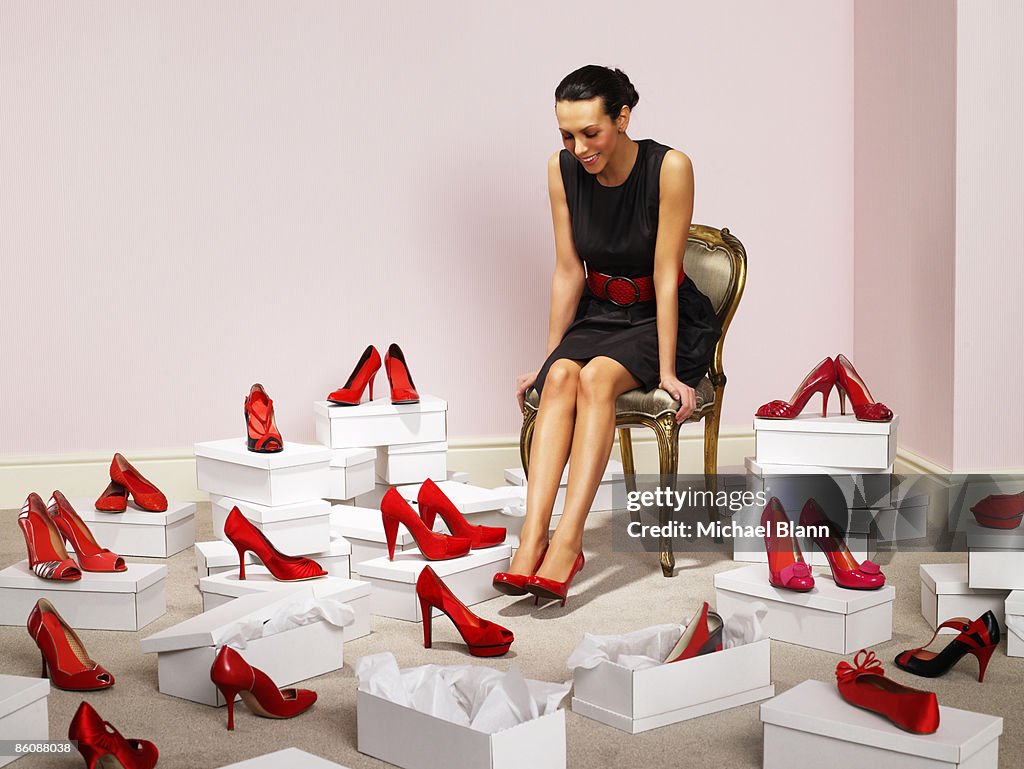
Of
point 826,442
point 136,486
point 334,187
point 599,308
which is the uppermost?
point 334,187

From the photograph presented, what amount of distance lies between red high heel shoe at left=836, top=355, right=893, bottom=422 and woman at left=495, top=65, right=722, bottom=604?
46 cm

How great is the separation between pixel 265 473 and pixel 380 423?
0.60m

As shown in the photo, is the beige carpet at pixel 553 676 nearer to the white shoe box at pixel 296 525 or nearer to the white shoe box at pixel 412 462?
the white shoe box at pixel 296 525

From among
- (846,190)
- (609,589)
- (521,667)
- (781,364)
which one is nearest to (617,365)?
(609,589)

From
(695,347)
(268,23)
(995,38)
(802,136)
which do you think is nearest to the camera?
(695,347)

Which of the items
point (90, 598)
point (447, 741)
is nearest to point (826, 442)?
point (447, 741)

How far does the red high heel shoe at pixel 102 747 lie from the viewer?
1728 millimetres

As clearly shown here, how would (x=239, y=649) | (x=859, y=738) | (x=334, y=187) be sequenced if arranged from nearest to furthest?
(x=859, y=738) < (x=239, y=649) < (x=334, y=187)

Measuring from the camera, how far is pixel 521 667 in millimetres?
2285

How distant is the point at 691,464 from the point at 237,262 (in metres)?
1.88

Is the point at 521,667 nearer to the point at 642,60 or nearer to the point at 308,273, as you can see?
the point at 308,273

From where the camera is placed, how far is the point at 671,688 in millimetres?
1976

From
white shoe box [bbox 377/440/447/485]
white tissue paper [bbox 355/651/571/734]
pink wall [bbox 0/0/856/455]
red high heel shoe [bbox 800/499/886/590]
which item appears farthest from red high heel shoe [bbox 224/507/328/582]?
pink wall [bbox 0/0/856/455]

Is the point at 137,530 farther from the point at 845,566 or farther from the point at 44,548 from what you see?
the point at 845,566
